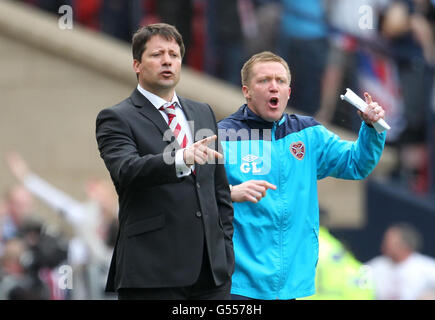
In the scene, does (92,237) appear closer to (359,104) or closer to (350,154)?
(350,154)

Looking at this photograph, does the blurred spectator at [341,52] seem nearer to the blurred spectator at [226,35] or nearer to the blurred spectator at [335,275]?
the blurred spectator at [226,35]

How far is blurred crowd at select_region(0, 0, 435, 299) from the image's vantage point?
→ 10094mm

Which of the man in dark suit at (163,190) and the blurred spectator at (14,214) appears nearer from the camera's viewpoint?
the man in dark suit at (163,190)

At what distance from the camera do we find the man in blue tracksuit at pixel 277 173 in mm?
5113

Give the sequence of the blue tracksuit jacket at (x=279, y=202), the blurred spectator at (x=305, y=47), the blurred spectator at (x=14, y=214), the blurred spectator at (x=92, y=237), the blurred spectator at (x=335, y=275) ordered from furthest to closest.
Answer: the blurred spectator at (x=14, y=214) < the blurred spectator at (x=305, y=47) < the blurred spectator at (x=92, y=237) < the blurred spectator at (x=335, y=275) < the blue tracksuit jacket at (x=279, y=202)

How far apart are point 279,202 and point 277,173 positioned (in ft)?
0.49

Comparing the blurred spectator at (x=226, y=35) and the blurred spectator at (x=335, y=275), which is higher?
the blurred spectator at (x=226, y=35)

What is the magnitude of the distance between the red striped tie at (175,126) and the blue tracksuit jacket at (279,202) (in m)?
0.63

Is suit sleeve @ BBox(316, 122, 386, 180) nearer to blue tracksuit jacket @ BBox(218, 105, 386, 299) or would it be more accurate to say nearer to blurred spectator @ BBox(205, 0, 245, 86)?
blue tracksuit jacket @ BBox(218, 105, 386, 299)

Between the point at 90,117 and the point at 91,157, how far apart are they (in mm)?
466

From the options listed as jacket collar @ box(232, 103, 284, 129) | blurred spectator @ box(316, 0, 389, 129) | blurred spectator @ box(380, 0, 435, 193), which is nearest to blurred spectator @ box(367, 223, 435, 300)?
blurred spectator @ box(380, 0, 435, 193)

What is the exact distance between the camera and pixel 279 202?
16.9 feet

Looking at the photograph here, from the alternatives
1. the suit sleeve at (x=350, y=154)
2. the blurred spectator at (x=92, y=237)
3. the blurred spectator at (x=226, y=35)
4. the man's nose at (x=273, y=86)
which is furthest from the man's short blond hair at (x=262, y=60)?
the blurred spectator at (x=226, y=35)

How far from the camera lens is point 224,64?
11.4m
